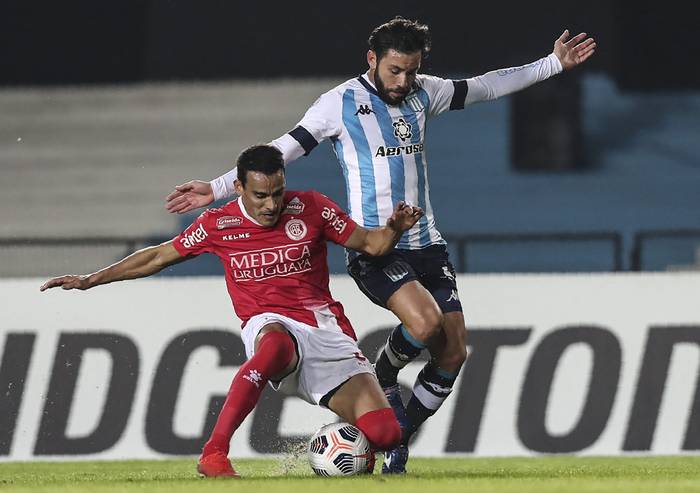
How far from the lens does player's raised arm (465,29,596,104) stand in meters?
7.27

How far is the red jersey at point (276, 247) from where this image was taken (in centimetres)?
671

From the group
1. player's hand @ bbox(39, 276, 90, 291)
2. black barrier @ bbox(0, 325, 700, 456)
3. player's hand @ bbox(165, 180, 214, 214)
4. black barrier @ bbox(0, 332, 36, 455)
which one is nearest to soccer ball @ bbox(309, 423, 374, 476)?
player's hand @ bbox(165, 180, 214, 214)

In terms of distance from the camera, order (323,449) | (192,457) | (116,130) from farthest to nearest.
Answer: (116,130) < (192,457) < (323,449)

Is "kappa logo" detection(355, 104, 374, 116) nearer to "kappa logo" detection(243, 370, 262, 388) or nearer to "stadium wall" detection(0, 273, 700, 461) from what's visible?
"kappa logo" detection(243, 370, 262, 388)

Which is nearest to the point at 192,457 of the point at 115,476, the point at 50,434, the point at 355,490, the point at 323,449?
the point at 50,434

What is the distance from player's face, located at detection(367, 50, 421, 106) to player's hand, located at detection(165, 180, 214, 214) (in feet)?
3.10

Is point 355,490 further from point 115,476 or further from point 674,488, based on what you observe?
point 115,476

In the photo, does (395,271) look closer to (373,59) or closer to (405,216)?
(405,216)

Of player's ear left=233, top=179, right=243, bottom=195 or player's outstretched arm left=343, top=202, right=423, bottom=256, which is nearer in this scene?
player's outstretched arm left=343, top=202, right=423, bottom=256

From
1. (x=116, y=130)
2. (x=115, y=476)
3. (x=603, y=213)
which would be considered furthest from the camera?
(x=116, y=130)

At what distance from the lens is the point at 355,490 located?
17.8ft

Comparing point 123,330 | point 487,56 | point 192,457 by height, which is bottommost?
point 192,457

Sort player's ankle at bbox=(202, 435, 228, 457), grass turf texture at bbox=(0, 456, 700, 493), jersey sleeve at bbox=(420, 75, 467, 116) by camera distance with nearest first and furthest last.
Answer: grass turf texture at bbox=(0, 456, 700, 493), player's ankle at bbox=(202, 435, 228, 457), jersey sleeve at bbox=(420, 75, 467, 116)

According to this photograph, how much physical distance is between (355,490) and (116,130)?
11.8m
